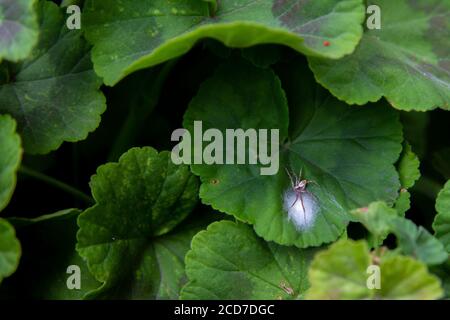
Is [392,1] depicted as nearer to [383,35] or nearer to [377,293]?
Answer: [383,35]

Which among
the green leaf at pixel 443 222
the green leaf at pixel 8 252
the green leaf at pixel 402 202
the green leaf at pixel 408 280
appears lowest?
the green leaf at pixel 408 280

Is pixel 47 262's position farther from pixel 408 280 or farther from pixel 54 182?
pixel 408 280

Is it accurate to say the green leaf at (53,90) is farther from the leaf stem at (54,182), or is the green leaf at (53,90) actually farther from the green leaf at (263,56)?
the green leaf at (263,56)

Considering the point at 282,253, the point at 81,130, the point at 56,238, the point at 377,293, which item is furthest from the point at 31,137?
the point at 377,293

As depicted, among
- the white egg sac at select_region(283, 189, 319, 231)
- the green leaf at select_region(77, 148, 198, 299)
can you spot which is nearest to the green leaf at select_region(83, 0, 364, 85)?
the green leaf at select_region(77, 148, 198, 299)

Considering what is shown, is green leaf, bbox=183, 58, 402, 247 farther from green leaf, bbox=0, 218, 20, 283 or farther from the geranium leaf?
green leaf, bbox=0, 218, 20, 283

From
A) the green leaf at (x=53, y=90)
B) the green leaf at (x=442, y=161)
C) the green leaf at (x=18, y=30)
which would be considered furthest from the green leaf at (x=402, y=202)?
the green leaf at (x=18, y=30)
